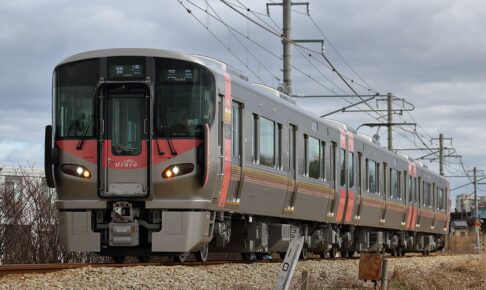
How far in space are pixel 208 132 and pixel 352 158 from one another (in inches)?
443

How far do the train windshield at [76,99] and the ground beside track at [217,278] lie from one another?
2545mm

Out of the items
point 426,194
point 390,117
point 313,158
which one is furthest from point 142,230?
point 390,117

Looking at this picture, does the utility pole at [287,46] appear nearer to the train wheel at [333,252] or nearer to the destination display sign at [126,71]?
the train wheel at [333,252]

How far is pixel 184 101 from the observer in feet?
48.4

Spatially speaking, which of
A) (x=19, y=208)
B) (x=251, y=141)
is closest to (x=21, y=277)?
(x=251, y=141)

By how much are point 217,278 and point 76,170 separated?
2770 mm

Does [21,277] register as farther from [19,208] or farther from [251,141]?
[19,208]

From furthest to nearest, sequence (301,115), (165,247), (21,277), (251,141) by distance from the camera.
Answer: (301,115) < (251,141) < (165,247) < (21,277)

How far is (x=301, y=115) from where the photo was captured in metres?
20.2

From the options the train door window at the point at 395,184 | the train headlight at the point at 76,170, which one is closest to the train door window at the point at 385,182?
the train door window at the point at 395,184

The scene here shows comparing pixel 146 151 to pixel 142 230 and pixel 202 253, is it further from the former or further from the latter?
pixel 202 253

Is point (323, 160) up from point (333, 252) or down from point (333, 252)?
up

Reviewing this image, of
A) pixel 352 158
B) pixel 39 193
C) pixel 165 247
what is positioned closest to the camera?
pixel 165 247

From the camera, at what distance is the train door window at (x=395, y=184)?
3045cm
